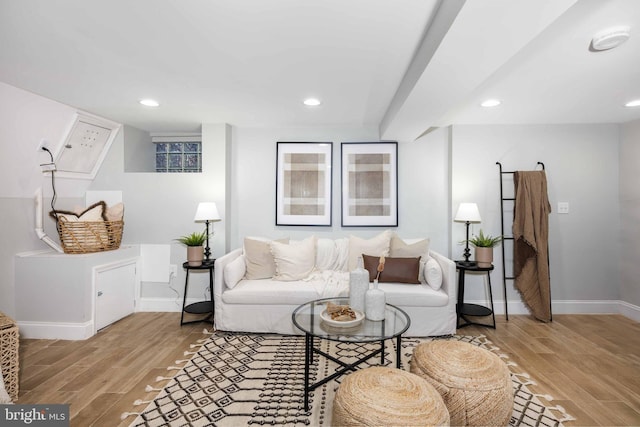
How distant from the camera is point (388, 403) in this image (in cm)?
140

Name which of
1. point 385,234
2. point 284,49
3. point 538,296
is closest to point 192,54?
point 284,49

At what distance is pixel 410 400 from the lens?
1.41 m

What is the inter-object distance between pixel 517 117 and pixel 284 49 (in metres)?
2.83

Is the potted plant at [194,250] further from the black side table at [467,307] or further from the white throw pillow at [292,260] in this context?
the black side table at [467,307]

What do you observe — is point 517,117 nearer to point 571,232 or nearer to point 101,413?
point 571,232

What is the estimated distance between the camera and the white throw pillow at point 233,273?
3039mm

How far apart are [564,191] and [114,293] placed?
17.4 feet

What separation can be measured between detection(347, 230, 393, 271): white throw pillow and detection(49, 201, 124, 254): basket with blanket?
263cm

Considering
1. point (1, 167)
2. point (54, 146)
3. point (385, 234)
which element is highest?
point (54, 146)

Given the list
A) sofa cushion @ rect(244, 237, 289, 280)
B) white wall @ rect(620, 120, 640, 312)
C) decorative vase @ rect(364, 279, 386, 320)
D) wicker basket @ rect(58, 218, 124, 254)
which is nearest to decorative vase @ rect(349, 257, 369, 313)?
decorative vase @ rect(364, 279, 386, 320)

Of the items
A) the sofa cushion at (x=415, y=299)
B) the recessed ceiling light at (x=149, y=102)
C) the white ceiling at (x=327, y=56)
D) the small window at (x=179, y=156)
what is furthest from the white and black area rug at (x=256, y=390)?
the small window at (x=179, y=156)

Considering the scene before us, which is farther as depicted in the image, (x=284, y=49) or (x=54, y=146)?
(x=54, y=146)

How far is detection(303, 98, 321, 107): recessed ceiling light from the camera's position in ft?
9.62

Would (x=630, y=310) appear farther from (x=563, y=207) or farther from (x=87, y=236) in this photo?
(x=87, y=236)
